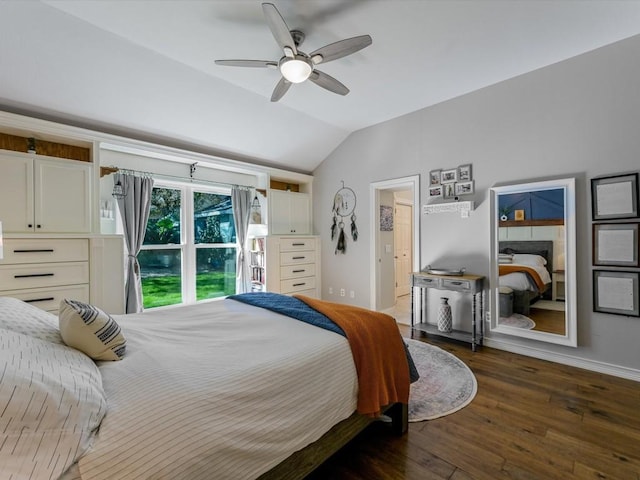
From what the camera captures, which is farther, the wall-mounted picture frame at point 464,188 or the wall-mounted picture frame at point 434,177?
the wall-mounted picture frame at point 434,177

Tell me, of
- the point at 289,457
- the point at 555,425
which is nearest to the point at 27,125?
the point at 289,457

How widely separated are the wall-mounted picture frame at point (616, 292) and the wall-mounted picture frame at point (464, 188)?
141 cm

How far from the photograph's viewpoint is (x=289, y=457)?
1280mm

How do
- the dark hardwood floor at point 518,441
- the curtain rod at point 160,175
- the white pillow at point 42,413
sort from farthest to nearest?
the curtain rod at point 160,175, the dark hardwood floor at point 518,441, the white pillow at point 42,413

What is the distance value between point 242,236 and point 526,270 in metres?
3.83

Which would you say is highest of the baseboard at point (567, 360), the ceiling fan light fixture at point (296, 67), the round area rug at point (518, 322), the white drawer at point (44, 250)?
the ceiling fan light fixture at point (296, 67)

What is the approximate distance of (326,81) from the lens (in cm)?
257

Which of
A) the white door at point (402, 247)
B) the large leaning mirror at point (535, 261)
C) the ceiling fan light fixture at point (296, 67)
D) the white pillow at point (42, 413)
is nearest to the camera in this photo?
the white pillow at point (42, 413)

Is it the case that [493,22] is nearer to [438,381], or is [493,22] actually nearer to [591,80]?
[591,80]

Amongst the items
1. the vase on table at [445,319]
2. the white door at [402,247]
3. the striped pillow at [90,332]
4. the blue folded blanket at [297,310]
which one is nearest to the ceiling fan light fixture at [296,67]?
the blue folded blanket at [297,310]

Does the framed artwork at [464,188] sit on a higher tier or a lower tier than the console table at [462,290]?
higher

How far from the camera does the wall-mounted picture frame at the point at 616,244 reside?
8.39 ft

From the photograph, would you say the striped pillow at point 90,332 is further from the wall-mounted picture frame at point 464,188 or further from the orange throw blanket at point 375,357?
the wall-mounted picture frame at point 464,188

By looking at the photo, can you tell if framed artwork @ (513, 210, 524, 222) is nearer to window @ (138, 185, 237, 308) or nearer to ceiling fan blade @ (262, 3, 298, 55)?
ceiling fan blade @ (262, 3, 298, 55)
